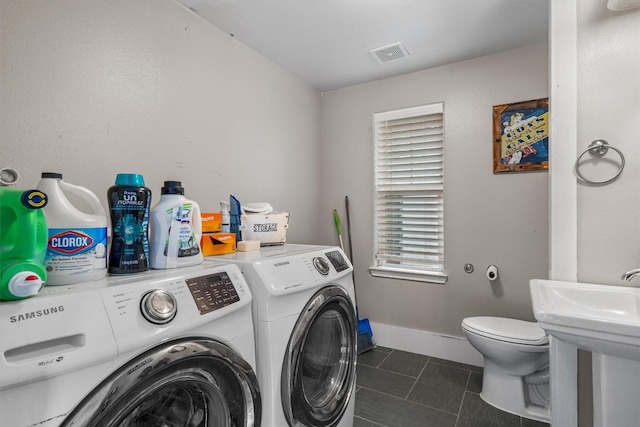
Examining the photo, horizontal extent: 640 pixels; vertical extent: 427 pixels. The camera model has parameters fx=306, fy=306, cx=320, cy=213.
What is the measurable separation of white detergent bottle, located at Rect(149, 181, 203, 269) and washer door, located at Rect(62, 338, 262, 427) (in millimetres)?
357

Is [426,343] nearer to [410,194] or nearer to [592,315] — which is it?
[410,194]

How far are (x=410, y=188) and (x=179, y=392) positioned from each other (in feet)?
7.21

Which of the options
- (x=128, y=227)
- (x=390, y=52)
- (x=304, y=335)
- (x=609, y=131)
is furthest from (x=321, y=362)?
(x=390, y=52)

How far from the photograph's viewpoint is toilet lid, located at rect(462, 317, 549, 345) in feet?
5.48

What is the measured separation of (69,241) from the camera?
80 centimetres

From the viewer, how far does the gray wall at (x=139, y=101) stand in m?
Result: 1.13

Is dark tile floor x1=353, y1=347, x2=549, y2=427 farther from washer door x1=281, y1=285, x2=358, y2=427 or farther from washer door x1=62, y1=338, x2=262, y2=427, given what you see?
washer door x1=62, y1=338, x2=262, y2=427

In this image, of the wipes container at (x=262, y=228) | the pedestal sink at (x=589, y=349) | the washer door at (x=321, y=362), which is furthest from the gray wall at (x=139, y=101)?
the pedestal sink at (x=589, y=349)

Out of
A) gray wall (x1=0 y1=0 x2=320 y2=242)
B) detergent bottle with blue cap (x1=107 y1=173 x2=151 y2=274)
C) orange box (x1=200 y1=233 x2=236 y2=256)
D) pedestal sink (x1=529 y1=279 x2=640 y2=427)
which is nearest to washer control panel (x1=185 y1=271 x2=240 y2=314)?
detergent bottle with blue cap (x1=107 y1=173 x2=151 y2=274)

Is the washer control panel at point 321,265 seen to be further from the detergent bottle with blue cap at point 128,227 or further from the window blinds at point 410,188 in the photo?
the window blinds at point 410,188

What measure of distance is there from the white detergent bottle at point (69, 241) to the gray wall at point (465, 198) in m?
2.13

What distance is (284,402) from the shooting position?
1.03 meters

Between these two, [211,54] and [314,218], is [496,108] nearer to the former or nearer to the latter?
[314,218]

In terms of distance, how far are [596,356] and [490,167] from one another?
1.35 meters
